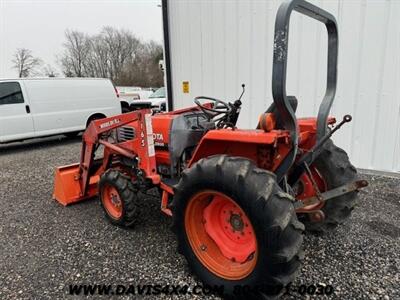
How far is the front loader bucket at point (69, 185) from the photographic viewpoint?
12.7 ft

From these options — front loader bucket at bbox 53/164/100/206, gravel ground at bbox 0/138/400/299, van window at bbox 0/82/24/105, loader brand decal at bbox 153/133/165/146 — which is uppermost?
van window at bbox 0/82/24/105

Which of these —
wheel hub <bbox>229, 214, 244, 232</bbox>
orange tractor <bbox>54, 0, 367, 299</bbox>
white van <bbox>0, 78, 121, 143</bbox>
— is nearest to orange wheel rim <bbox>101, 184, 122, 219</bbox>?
orange tractor <bbox>54, 0, 367, 299</bbox>

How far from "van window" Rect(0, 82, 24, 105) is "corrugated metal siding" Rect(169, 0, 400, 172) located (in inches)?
168

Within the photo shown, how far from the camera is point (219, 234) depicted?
2.37 metres

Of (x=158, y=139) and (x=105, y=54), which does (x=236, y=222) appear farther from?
(x=105, y=54)

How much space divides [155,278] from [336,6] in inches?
179

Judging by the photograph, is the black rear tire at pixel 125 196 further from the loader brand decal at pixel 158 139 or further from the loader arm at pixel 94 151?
the loader brand decal at pixel 158 139

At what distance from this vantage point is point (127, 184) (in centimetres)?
309

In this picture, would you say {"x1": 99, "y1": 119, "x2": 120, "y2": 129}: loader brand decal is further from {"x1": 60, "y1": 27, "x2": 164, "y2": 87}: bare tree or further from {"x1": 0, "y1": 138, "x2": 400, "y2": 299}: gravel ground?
{"x1": 60, "y1": 27, "x2": 164, "y2": 87}: bare tree

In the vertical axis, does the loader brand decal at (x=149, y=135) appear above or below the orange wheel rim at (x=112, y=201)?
above

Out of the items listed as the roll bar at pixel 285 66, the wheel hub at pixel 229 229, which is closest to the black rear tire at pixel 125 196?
the wheel hub at pixel 229 229

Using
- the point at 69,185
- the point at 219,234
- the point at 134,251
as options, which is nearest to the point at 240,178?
the point at 219,234

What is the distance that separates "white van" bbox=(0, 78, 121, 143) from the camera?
25.0 ft

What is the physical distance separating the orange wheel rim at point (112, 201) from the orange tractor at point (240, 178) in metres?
0.01
